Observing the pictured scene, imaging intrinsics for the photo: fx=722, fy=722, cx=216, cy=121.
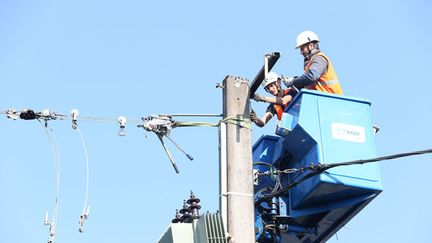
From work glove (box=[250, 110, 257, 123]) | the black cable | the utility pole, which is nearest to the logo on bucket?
the black cable

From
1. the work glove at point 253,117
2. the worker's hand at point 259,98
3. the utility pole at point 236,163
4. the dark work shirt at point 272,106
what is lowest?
the utility pole at point 236,163

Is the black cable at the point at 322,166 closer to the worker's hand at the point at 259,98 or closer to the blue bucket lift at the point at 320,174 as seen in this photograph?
the blue bucket lift at the point at 320,174

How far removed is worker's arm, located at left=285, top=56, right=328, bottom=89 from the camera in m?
7.91

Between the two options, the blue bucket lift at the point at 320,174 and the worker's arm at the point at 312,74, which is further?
the worker's arm at the point at 312,74

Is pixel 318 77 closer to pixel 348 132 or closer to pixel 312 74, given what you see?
pixel 312 74

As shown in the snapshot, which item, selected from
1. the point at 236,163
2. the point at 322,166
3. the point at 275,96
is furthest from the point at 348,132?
the point at 236,163

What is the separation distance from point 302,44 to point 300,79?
74 cm

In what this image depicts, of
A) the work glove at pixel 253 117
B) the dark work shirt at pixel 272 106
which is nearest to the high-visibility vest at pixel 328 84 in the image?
the dark work shirt at pixel 272 106

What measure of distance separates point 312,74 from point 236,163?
179cm

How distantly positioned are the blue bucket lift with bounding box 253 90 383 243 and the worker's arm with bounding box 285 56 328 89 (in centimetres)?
39

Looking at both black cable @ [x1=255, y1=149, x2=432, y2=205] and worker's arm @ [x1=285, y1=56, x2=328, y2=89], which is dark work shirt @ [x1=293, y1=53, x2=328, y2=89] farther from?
black cable @ [x1=255, y1=149, x2=432, y2=205]

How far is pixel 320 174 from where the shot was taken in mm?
7062

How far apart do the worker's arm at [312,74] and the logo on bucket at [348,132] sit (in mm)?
714

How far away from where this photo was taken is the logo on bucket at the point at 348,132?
7342mm
